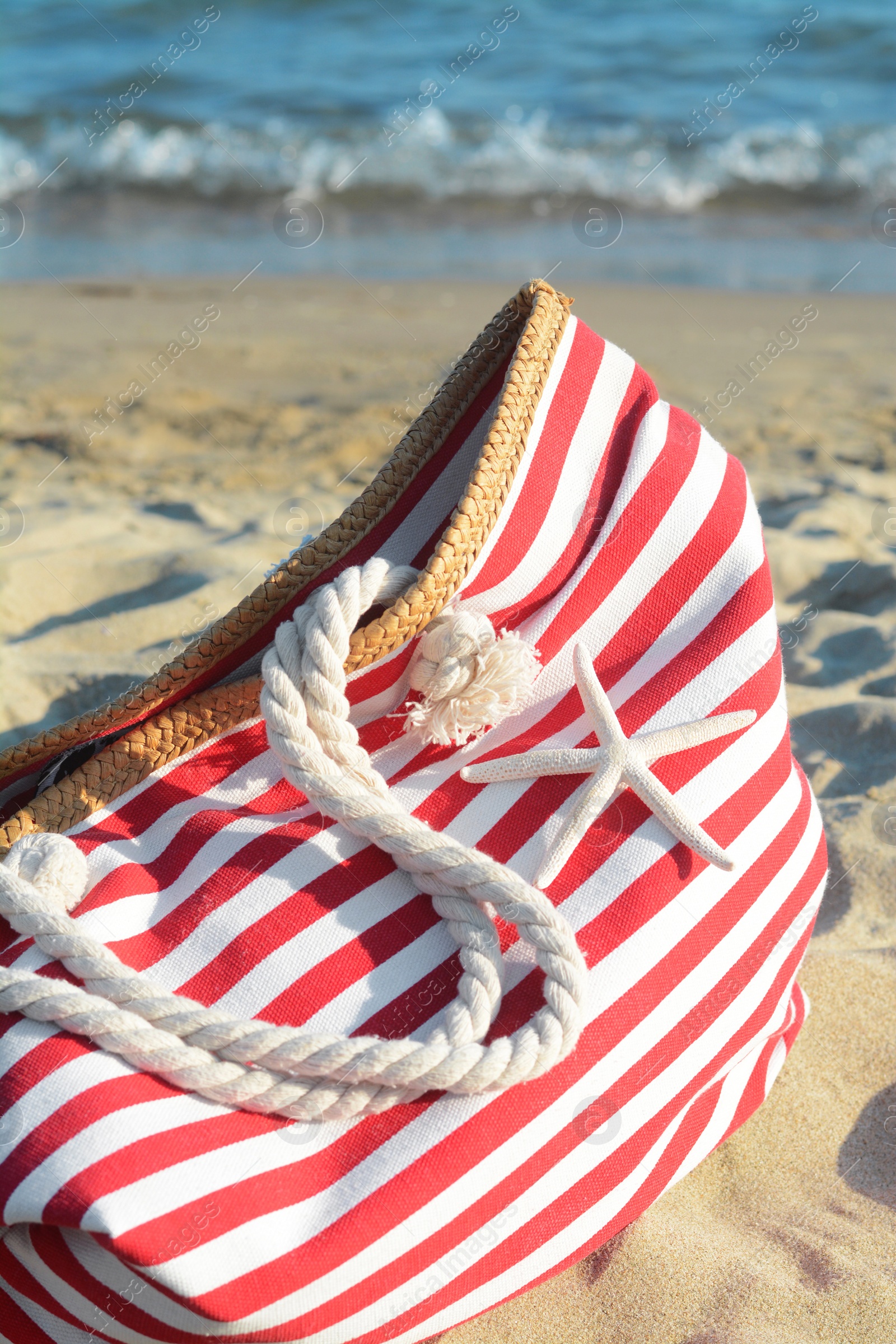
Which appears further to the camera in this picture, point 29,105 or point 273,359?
point 29,105

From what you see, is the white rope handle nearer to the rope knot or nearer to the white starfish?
the rope knot

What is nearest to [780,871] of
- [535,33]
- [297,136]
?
[297,136]

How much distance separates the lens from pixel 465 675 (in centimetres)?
166

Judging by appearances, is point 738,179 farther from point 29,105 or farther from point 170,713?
point 170,713

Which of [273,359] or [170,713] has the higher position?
[170,713]

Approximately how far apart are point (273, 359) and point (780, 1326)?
218 inches

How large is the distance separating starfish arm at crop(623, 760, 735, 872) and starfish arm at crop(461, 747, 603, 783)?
6cm

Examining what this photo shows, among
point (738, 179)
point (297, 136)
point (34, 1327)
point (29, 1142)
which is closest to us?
point (29, 1142)

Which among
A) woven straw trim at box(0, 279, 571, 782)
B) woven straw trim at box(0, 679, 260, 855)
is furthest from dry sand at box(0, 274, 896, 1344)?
woven straw trim at box(0, 279, 571, 782)

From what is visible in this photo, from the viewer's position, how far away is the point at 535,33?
12.5 meters

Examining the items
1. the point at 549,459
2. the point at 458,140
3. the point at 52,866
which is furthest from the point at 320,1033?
the point at 458,140

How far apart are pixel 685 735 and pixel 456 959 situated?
50 centimetres

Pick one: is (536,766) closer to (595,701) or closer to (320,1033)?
(595,701)

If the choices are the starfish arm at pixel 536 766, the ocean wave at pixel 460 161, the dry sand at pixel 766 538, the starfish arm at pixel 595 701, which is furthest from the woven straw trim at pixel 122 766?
the ocean wave at pixel 460 161
